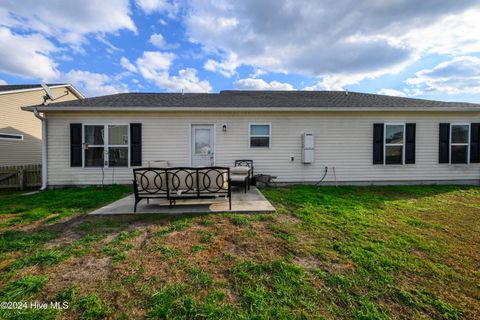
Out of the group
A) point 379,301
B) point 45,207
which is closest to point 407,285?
point 379,301

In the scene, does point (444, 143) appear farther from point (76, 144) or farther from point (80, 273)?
point (76, 144)

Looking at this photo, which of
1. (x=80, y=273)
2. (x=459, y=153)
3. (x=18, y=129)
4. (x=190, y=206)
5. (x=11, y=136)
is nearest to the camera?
(x=80, y=273)

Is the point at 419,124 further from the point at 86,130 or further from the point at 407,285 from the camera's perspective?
the point at 86,130

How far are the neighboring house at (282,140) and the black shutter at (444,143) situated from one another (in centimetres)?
4

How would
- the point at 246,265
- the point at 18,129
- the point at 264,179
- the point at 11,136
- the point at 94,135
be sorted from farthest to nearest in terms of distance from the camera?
the point at 18,129 → the point at 11,136 → the point at 94,135 → the point at 264,179 → the point at 246,265

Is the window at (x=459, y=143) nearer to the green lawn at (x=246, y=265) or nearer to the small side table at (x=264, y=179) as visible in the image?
the green lawn at (x=246, y=265)

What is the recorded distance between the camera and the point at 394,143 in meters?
8.13

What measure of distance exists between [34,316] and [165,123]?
668 centimetres

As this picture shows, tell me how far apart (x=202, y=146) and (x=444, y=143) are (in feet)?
29.6

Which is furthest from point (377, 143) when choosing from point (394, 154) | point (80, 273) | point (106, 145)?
point (106, 145)

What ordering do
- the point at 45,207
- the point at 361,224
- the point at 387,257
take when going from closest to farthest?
1. the point at 387,257
2. the point at 361,224
3. the point at 45,207

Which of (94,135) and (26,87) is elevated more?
(26,87)

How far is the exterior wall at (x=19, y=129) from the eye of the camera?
1050 centimetres

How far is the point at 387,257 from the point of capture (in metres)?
2.93
